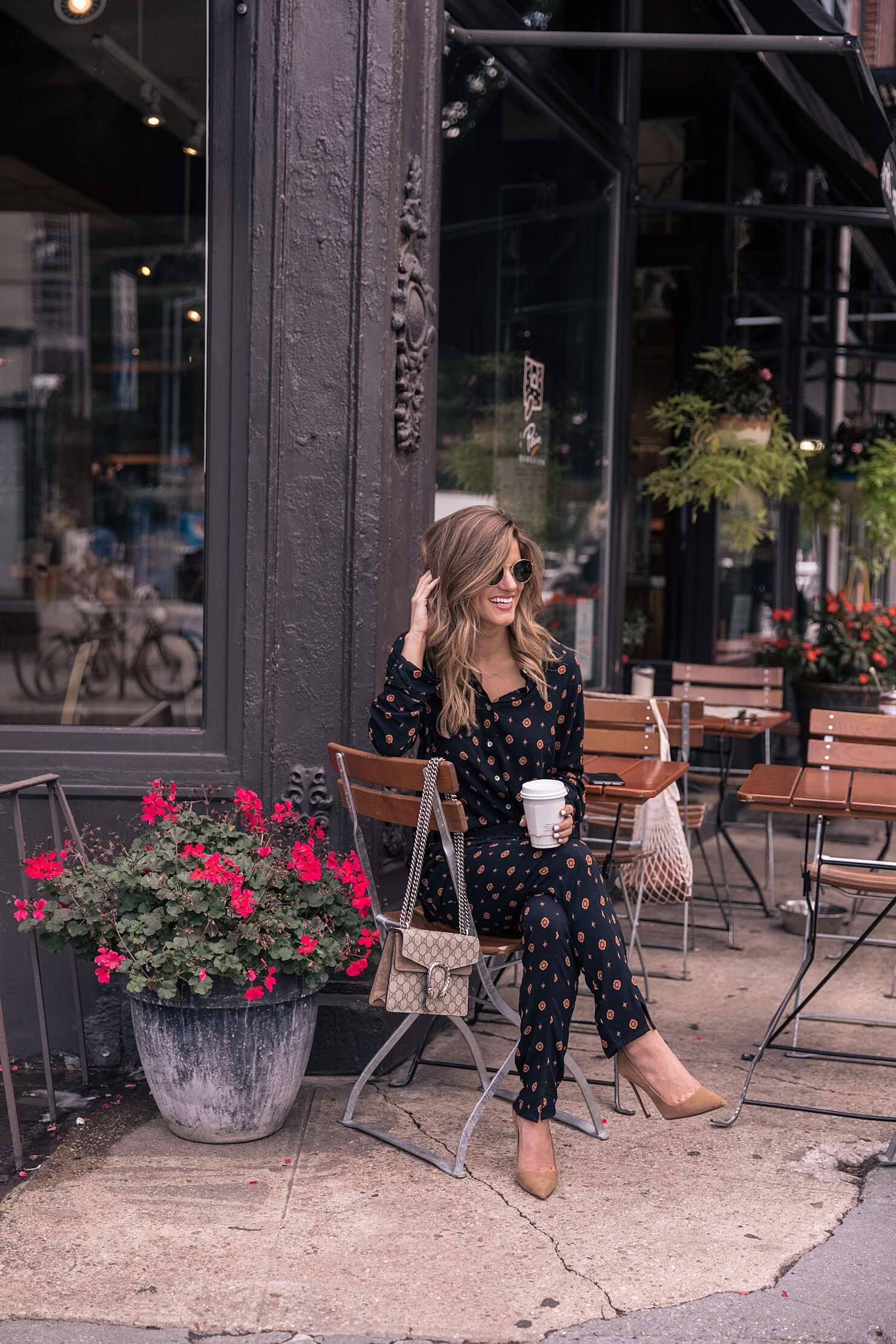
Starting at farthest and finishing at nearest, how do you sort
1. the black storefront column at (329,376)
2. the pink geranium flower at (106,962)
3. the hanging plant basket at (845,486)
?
the hanging plant basket at (845,486) → the black storefront column at (329,376) → the pink geranium flower at (106,962)

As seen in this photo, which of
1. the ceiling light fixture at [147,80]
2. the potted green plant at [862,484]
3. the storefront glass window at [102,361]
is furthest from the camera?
the potted green plant at [862,484]

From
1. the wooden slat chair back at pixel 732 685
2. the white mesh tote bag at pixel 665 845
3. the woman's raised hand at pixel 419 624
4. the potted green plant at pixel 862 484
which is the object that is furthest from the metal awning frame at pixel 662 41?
the potted green plant at pixel 862 484

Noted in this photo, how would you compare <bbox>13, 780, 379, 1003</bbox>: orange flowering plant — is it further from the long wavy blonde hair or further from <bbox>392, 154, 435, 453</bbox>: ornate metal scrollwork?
<bbox>392, 154, 435, 453</bbox>: ornate metal scrollwork

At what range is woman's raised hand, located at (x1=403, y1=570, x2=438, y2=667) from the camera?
378 centimetres

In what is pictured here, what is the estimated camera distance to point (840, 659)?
826 cm

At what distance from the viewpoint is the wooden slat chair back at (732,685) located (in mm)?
6914

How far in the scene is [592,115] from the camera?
6.36 meters

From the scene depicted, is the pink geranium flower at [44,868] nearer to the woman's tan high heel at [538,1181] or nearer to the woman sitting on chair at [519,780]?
the woman sitting on chair at [519,780]

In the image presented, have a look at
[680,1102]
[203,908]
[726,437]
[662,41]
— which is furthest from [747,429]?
[203,908]

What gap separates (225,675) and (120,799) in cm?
49

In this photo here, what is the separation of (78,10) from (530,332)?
2258mm

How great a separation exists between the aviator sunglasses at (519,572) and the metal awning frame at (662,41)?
1.75 meters

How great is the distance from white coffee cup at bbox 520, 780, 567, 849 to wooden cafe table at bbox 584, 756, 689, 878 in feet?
2.35

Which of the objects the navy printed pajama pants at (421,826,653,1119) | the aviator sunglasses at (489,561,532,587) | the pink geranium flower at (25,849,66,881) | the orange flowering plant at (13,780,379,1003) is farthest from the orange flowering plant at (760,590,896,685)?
the pink geranium flower at (25,849,66,881)
